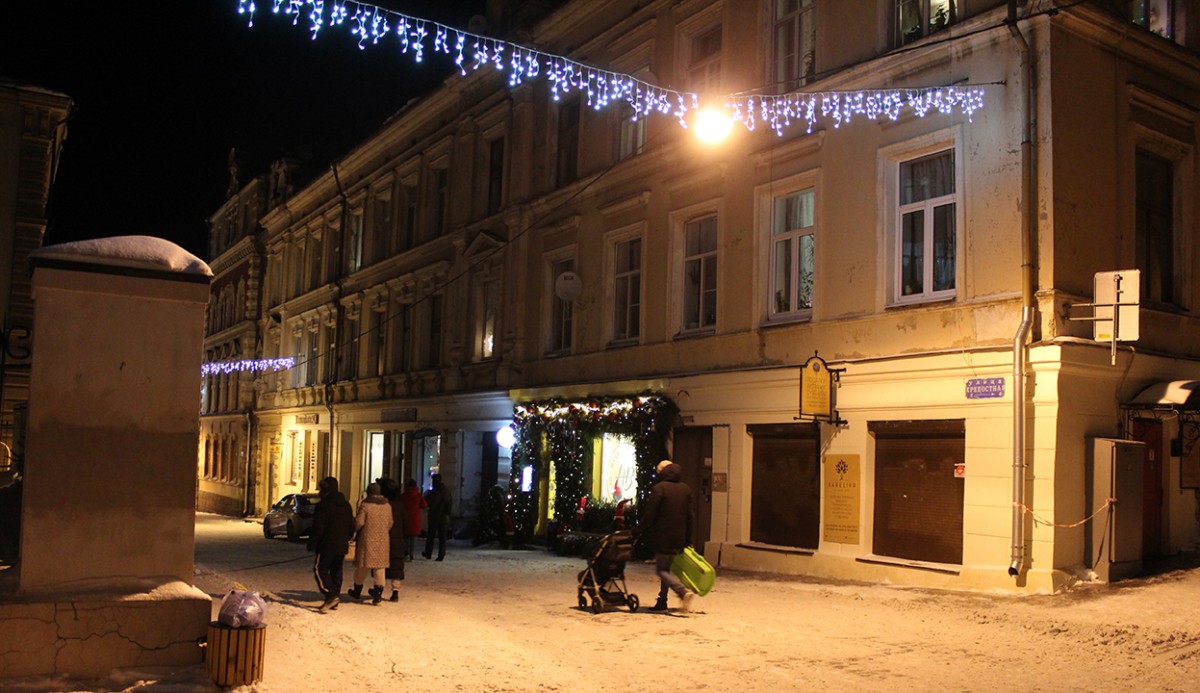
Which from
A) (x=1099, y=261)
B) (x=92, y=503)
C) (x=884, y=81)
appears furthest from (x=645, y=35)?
(x=92, y=503)

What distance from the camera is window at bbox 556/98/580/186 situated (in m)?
26.4

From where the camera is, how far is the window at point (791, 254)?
18828 mm

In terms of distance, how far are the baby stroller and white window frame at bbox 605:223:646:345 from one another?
10144 mm

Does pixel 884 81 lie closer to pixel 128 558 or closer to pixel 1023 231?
pixel 1023 231

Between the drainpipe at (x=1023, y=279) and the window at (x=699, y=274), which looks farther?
the window at (x=699, y=274)

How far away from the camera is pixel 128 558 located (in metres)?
8.60

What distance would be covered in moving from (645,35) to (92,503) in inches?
699

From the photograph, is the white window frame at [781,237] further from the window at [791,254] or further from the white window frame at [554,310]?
the white window frame at [554,310]

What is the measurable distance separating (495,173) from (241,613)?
2272cm

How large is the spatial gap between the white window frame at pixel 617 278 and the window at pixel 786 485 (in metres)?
4.85

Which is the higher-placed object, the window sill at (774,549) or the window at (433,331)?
the window at (433,331)

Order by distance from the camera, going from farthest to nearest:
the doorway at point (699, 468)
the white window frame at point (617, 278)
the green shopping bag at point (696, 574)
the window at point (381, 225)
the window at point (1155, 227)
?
the window at point (381, 225) → the white window frame at point (617, 278) → the doorway at point (699, 468) → the window at point (1155, 227) → the green shopping bag at point (696, 574)

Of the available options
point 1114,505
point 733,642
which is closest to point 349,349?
point 1114,505

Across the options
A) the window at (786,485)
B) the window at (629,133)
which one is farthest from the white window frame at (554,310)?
the window at (786,485)
